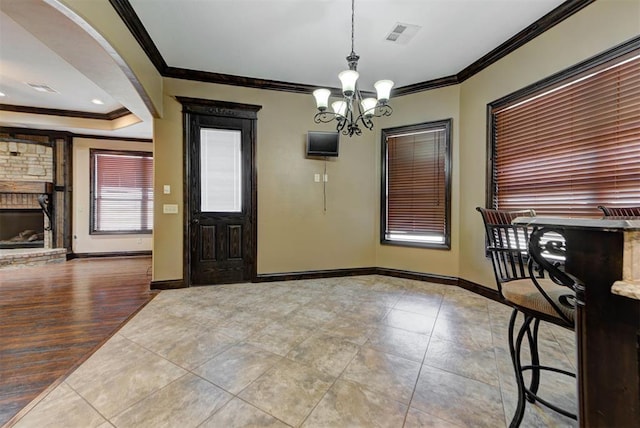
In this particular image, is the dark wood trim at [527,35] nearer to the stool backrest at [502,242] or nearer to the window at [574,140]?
the window at [574,140]

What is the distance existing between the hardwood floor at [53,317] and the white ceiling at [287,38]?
7.96ft

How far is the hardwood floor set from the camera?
5.91ft


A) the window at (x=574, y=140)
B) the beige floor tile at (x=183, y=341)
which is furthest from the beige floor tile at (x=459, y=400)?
the window at (x=574, y=140)

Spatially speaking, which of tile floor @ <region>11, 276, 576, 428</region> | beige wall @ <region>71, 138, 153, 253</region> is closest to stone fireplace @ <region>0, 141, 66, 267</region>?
beige wall @ <region>71, 138, 153, 253</region>

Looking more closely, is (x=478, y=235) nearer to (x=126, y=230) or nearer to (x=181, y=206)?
(x=181, y=206)

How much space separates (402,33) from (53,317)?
467 cm

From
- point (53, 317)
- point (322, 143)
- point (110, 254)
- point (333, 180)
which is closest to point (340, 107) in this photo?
point (322, 143)

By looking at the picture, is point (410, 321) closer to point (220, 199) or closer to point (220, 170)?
point (220, 199)

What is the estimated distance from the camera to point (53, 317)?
2.79 meters

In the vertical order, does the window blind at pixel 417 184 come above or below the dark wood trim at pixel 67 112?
below

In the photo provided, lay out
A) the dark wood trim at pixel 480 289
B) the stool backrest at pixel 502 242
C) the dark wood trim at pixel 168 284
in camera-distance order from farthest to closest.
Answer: the dark wood trim at pixel 168 284 < the dark wood trim at pixel 480 289 < the stool backrest at pixel 502 242

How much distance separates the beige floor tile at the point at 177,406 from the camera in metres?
1.39

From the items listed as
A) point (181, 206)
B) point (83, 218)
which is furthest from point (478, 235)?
point (83, 218)

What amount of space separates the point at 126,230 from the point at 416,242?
6.50 m
